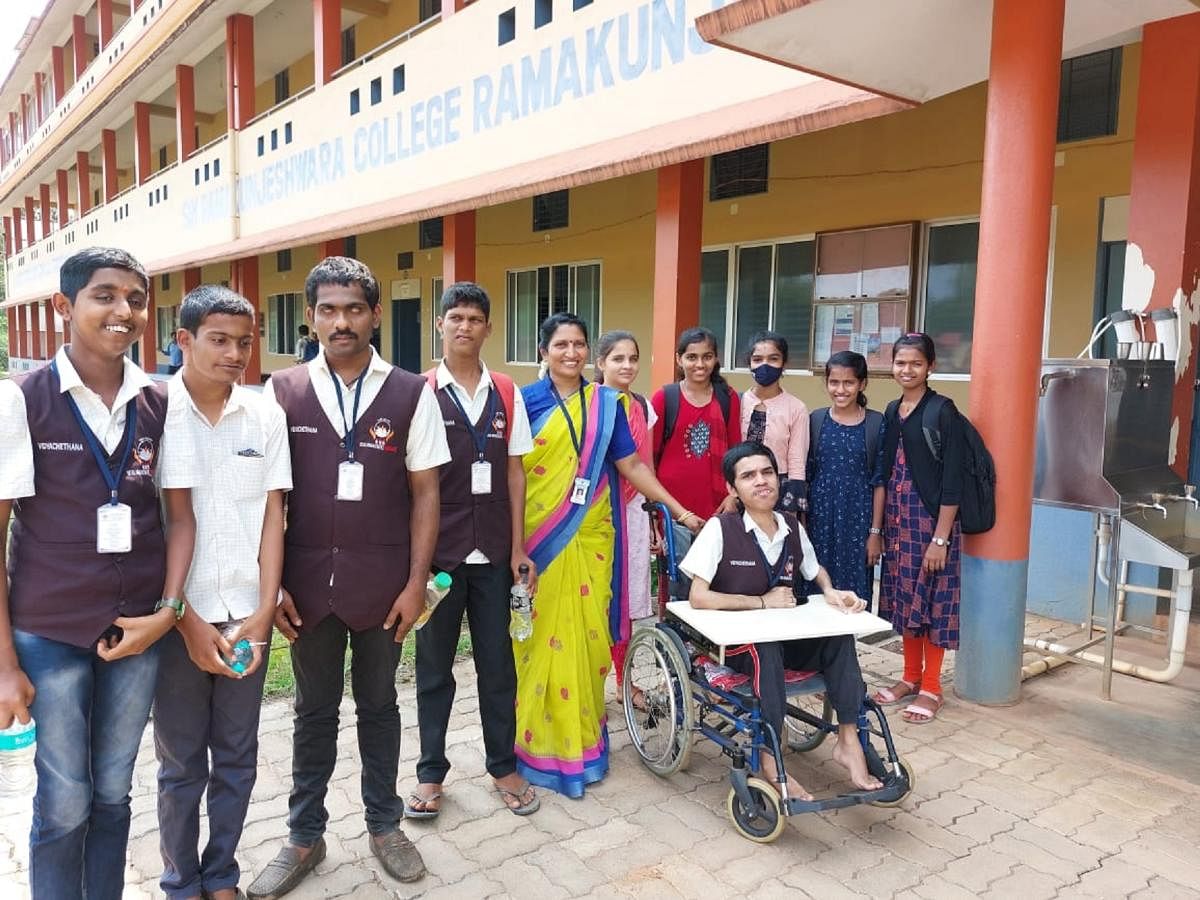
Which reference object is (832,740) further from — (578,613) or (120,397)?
(120,397)

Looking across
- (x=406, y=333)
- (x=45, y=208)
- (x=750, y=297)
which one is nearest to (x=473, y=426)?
(x=750, y=297)

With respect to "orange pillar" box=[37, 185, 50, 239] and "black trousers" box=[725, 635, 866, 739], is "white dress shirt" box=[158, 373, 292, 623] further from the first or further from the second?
"orange pillar" box=[37, 185, 50, 239]

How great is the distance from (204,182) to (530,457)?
12349 mm

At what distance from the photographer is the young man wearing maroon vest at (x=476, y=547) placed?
2738mm

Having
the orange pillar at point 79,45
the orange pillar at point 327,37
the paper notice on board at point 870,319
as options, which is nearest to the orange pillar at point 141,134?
the orange pillar at point 79,45

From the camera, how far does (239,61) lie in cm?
1166

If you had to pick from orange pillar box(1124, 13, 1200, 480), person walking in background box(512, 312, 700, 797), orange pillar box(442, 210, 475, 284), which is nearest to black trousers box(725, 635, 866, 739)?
person walking in background box(512, 312, 700, 797)

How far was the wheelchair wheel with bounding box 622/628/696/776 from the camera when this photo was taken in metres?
3.05

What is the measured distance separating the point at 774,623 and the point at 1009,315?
1835 millimetres

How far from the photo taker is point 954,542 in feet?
12.2

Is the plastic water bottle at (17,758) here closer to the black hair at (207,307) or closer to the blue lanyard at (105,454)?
the blue lanyard at (105,454)

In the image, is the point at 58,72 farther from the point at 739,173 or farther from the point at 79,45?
the point at 739,173

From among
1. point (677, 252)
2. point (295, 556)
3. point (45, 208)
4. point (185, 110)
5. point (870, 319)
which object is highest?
point (45, 208)

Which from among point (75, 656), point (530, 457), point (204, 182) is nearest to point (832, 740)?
point (530, 457)
